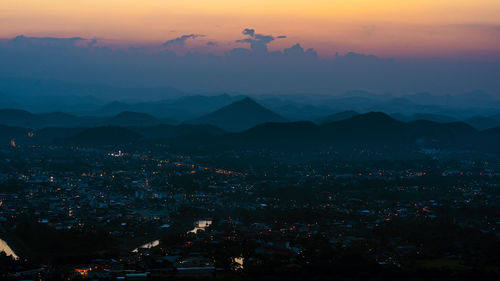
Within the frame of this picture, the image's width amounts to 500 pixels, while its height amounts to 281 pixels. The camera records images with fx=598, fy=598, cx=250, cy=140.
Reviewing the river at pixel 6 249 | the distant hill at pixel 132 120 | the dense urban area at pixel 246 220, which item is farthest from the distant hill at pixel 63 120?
the river at pixel 6 249

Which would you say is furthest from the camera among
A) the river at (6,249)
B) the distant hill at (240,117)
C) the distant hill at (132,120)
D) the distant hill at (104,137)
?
the distant hill at (240,117)

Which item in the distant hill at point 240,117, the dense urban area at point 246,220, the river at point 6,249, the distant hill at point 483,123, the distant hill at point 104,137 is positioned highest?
the distant hill at point 240,117

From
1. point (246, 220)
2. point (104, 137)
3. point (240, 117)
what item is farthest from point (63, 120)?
point (246, 220)

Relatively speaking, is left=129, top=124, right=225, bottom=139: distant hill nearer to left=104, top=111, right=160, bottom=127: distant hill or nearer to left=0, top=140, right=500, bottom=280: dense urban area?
left=104, top=111, right=160, bottom=127: distant hill

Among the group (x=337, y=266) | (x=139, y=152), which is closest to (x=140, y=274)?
(x=337, y=266)

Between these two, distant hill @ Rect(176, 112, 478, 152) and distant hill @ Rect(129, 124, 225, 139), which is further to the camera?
distant hill @ Rect(129, 124, 225, 139)

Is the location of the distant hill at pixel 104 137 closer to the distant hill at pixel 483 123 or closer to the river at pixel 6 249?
the river at pixel 6 249

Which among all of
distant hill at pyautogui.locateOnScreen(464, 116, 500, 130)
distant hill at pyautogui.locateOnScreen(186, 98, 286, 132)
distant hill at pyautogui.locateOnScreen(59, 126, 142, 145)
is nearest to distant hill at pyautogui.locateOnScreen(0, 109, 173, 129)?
distant hill at pyautogui.locateOnScreen(186, 98, 286, 132)

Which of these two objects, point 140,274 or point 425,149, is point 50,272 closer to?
point 140,274

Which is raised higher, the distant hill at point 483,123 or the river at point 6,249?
the distant hill at point 483,123
